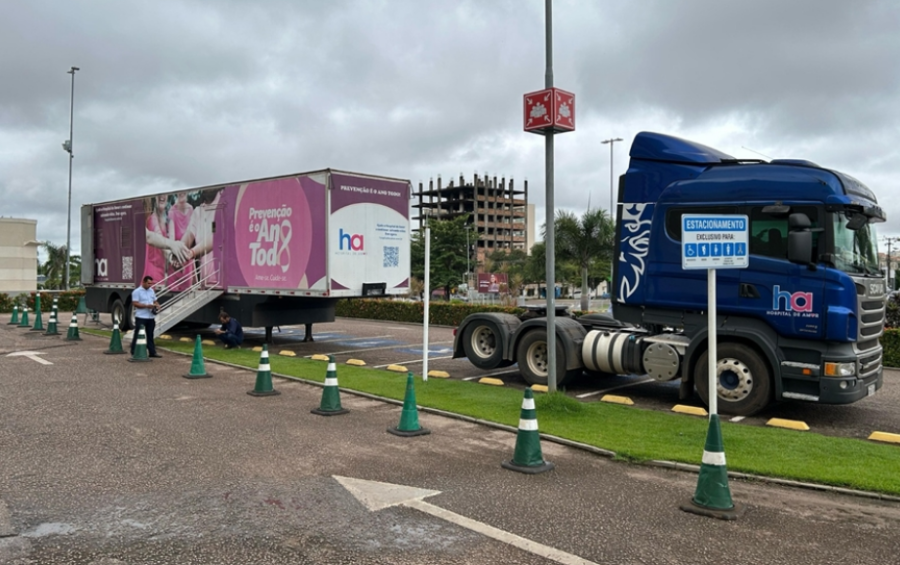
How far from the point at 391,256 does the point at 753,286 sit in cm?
883

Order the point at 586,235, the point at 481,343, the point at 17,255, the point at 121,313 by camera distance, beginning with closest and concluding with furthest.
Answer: the point at 481,343
the point at 121,313
the point at 586,235
the point at 17,255

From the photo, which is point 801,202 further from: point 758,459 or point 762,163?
point 758,459

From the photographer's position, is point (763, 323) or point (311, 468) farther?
point (763, 323)

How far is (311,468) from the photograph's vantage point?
22.5 ft

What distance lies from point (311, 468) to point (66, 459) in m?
2.52

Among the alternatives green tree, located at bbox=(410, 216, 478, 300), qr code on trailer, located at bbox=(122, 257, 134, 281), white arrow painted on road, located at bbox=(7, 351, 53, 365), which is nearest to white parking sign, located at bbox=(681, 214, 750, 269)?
white arrow painted on road, located at bbox=(7, 351, 53, 365)

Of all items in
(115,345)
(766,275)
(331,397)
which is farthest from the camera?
(115,345)

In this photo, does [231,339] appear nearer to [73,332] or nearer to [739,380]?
[73,332]

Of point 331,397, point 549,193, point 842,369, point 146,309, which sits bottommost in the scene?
point 331,397

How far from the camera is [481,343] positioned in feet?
44.0

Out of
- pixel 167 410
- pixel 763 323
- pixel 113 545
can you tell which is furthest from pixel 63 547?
pixel 763 323

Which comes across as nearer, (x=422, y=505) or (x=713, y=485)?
(x=713, y=485)

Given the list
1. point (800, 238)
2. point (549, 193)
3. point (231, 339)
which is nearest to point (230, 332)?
point (231, 339)

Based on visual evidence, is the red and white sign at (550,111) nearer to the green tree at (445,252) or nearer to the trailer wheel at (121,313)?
the trailer wheel at (121,313)
